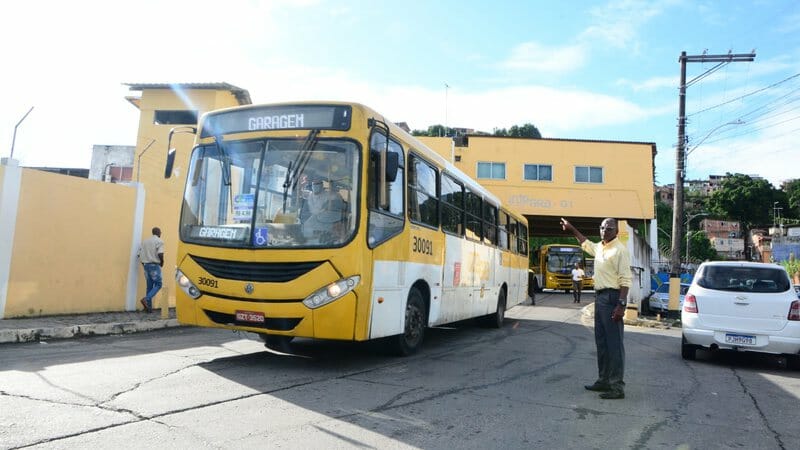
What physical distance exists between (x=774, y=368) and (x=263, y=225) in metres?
7.93

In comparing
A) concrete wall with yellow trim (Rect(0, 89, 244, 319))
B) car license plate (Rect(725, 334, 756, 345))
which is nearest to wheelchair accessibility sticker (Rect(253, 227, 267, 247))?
concrete wall with yellow trim (Rect(0, 89, 244, 319))

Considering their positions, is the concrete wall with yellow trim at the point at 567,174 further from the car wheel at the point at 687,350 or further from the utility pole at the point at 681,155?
the car wheel at the point at 687,350

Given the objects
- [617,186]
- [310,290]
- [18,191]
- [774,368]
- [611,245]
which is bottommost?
[774,368]

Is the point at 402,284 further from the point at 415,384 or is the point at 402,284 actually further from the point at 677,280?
the point at 677,280

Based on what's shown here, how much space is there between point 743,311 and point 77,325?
10372 mm

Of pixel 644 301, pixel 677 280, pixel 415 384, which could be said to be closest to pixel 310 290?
pixel 415 384

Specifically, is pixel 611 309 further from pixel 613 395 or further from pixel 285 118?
pixel 285 118

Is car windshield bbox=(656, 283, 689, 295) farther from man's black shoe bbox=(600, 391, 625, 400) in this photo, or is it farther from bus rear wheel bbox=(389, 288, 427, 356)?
man's black shoe bbox=(600, 391, 625, 400)

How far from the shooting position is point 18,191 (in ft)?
33.1

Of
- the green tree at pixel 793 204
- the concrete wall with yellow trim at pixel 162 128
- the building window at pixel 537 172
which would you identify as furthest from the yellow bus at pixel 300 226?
the green tree at pixel 793 204

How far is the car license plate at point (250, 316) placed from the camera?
21.4 feet

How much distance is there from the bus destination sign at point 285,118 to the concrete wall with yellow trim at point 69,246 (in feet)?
16.9

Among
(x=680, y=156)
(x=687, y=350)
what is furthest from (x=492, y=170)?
(x=687, y=350)

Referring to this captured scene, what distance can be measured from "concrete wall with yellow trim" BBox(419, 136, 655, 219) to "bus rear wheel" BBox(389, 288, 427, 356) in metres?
25.8
